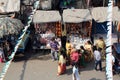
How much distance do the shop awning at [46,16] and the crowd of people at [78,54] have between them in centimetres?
110

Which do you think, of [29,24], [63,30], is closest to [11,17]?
[29,24]

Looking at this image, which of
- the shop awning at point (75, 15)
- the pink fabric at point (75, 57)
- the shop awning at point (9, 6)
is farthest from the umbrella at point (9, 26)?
the pink fabric at point (75, 57)

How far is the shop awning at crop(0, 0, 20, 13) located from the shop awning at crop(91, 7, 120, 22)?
4.15 metres

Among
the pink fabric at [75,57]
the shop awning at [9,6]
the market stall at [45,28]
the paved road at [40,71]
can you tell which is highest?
the shop awning at [9,6]

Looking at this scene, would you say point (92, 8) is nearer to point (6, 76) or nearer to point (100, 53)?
point (100, 53)

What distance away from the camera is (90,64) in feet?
74.2

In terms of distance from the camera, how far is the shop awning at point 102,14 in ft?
76.8

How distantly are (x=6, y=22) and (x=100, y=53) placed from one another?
502 centimetres

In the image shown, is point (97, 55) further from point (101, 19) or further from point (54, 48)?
point (101, 19)

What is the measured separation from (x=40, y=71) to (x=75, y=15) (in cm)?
376

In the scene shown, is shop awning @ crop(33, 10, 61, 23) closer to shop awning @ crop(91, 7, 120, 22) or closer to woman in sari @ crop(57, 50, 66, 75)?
shop awning @ crop(91, 7, 120, 22)

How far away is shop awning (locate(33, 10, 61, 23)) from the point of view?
23578 mm

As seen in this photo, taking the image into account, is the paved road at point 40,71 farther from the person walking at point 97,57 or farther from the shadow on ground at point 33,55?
the person walking at point 97,57

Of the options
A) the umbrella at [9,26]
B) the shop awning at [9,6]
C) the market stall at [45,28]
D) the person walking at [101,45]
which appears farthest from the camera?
the shop awning at [9,6]
